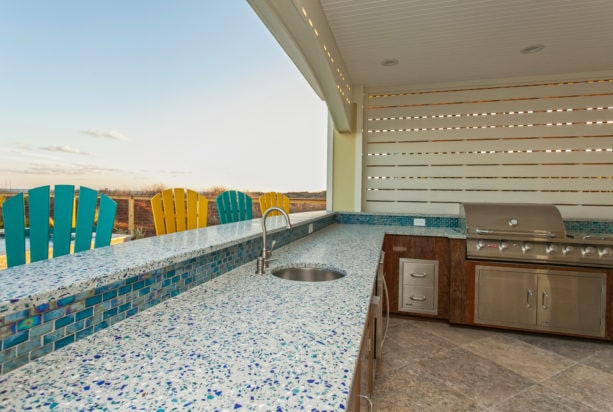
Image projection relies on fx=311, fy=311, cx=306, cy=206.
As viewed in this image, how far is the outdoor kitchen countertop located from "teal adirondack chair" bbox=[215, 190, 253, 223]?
4.99ft

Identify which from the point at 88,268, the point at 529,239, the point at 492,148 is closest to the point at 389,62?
the point at 492,148

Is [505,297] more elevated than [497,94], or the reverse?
[497,94]

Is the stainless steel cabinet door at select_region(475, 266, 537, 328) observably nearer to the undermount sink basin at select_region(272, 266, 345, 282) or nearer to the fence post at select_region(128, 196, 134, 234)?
the undermount sink basin at select_region(272, 266, 345, 282)

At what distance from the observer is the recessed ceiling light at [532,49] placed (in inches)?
112

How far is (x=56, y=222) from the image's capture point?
1.36 meters

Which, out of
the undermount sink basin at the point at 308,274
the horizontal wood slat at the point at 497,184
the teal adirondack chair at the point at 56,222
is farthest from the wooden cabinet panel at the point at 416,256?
the teal adirondack chair at the point at 56,222

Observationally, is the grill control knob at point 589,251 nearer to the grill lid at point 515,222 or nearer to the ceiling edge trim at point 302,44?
the grill lid at point 515,222

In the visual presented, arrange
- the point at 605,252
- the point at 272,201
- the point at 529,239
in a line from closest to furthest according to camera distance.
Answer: the point at 605,252 < the point at 529,239 < the point at 272,201

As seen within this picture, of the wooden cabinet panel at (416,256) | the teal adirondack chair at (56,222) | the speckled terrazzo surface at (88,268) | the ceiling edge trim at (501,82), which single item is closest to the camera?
the speckled terrazzo surface at (88,268)

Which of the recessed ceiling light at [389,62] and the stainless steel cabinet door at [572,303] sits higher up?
the recessed ceiling light at [389,62]

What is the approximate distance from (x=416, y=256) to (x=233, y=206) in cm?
183

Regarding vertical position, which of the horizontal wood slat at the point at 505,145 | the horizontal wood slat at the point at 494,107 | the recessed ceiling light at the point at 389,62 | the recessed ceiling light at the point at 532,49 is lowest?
the horizontal wood slat at the point at 505,145

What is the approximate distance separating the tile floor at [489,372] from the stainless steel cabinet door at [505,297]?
143 mm

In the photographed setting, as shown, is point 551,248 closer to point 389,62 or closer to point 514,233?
point 514,233
